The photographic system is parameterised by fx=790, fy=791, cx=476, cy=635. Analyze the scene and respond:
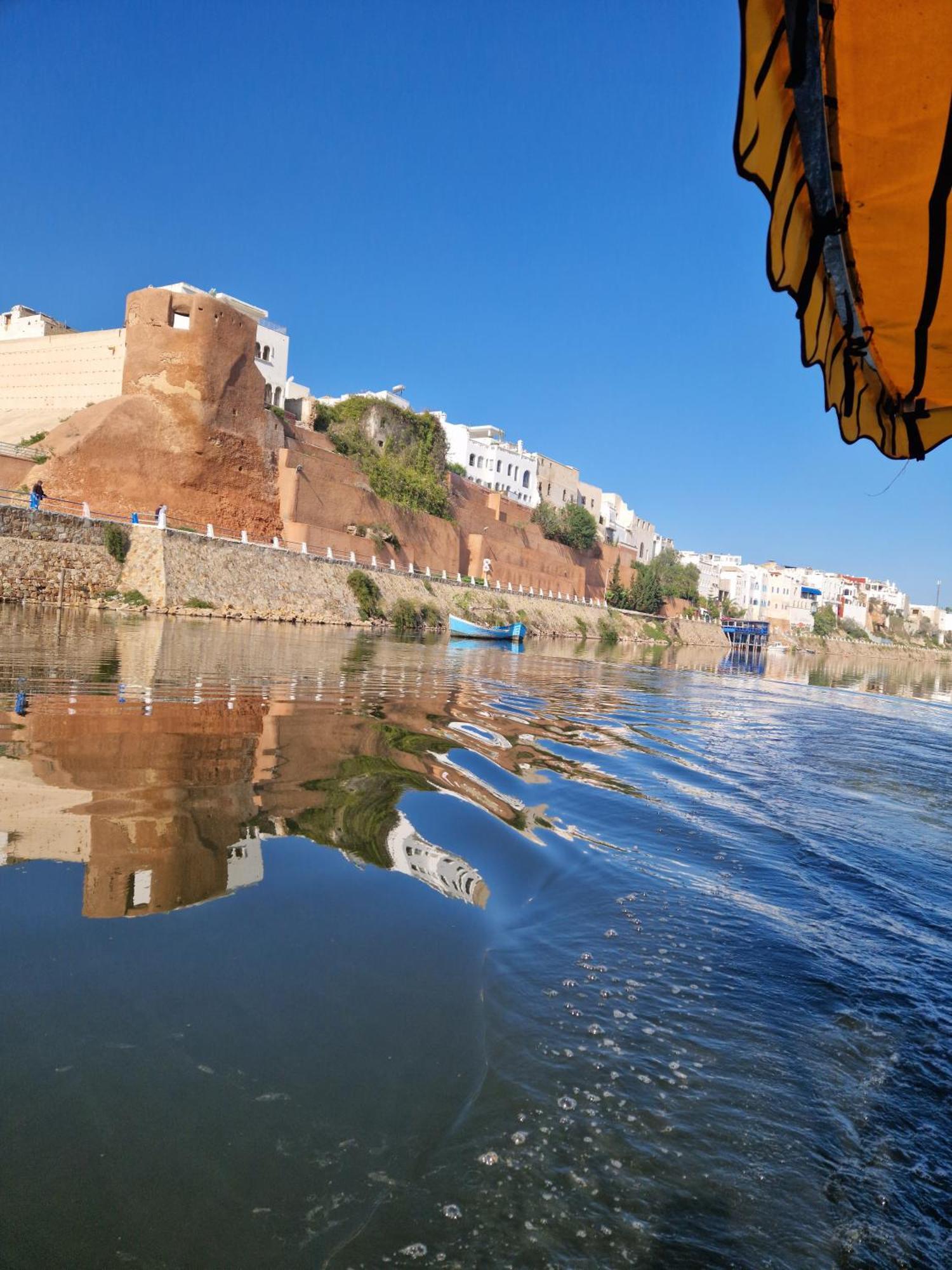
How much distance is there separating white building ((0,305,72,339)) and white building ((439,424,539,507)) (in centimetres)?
2833

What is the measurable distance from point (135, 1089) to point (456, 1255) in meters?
0.85

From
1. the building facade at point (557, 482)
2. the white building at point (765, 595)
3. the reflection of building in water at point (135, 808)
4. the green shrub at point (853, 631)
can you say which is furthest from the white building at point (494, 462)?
the green shrub at point (853, 631)

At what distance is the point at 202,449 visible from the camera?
32188 millimetres

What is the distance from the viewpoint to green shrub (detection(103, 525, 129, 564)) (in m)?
24.1

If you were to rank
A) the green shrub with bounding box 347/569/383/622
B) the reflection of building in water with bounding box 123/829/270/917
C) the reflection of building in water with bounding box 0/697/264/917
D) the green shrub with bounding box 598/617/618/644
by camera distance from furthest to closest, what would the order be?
the green shrub with bounding box 598/617/618/644, the green shrub with bounding box 347/569/383/622, the reflection of building in water with bounding box 0/697/264/917, the reflection of building in water with bounding box 123/829/270/917

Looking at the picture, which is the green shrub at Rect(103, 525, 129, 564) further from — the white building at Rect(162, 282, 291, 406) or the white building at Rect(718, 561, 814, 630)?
the white building at Rect(718, 561, 814, 630)

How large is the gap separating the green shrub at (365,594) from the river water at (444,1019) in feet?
86.9

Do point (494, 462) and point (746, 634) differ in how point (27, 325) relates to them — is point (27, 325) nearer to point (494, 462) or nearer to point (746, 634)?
point (494, 462)

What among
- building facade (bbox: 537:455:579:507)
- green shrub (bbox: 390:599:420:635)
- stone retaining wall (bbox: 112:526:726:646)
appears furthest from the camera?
building facade (bbox: 537:455:579:507)

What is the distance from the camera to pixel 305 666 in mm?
12539

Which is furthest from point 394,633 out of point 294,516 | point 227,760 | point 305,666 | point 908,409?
point 908,409

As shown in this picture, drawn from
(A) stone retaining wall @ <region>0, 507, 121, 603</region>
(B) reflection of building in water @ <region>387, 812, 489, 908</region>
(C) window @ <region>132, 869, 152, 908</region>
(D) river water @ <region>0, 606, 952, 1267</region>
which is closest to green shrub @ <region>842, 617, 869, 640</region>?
(A) stone retaining wall @ <region>0, 507, 121, 603</region>

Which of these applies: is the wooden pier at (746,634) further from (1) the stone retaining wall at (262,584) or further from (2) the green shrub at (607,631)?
(1) the stone retaining wall at (262,584)

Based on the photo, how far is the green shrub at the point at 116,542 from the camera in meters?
24.1
